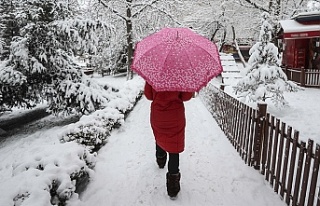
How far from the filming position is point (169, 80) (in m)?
2.84

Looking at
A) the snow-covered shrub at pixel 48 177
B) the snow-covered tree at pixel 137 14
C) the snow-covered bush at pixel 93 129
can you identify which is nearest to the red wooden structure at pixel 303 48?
the snow-covered tree at pixel 137 14

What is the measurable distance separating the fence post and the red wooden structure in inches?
466

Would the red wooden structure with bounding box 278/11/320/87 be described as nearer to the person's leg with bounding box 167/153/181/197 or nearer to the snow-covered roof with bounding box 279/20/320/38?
the snow-covered roof with bounding box 279/20/320/38

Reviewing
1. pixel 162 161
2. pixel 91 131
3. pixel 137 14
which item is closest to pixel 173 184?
pixel 162 161

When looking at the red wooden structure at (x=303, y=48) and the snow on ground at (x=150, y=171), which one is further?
the red wooden structure at (x=303, y=48)

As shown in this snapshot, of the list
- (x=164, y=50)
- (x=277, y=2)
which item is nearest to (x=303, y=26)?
(x=277, y=2)

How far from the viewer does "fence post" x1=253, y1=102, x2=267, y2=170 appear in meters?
4.04

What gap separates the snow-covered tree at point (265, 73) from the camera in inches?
337

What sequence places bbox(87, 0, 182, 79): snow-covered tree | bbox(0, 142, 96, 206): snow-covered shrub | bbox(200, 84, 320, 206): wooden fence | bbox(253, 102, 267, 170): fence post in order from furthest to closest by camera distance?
bbox(87, 0, 182, 79): snow-covered tree → bbox(253, 102, 267, 170): fence post → bbox(200, 84, 320, 206): wooden fence → bbox(0, 142, 96, 206): snow-covered shrub

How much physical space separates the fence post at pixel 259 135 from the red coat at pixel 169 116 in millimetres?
1497

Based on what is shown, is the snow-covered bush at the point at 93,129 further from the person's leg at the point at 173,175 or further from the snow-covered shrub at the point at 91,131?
the person's leg at the point at 173,175

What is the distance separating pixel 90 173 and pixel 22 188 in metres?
1.23

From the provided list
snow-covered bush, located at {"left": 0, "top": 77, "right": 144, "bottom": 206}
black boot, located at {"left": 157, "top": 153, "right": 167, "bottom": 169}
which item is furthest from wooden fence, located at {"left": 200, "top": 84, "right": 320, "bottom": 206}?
snow-covered bush, located at {"left": 0, "top": 77, "right": 144, "bottom": 206}

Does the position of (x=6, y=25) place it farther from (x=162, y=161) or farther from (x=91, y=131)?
(x=162, y=161)
